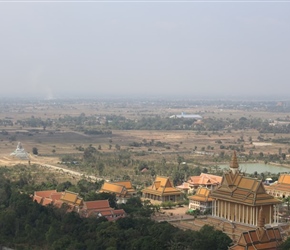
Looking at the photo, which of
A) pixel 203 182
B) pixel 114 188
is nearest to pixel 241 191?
pixel 114 188

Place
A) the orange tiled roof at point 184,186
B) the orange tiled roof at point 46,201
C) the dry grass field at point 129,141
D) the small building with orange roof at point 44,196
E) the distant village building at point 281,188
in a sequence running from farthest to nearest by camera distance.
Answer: the dry grass field at point 129,141, the orange tiled roof at point 184,186, the distant village building at point 281,188, the small building with orange roof at point 44,196, the orange tiled roof at point 46,201

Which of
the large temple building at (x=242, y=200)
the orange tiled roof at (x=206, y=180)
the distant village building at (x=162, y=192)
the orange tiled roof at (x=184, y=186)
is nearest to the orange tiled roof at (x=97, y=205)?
the large temple building at (x=242, y=200)

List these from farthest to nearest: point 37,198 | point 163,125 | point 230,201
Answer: point 163,125 < point 37,198 < point 230,201

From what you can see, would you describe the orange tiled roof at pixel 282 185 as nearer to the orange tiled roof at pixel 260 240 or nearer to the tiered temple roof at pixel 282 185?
the tiered temple roof at pixel 282 185

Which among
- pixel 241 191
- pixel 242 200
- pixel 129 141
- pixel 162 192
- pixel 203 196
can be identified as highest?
pixel 241 191

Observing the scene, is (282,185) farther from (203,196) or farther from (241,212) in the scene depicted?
(241,212)

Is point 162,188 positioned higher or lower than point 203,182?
higher

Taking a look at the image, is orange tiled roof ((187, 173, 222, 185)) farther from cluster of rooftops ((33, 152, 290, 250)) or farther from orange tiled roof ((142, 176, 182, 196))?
cluster of rooftops ((33, 152, 290, 250))

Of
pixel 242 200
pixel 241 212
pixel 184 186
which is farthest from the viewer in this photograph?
pixel 184 186
